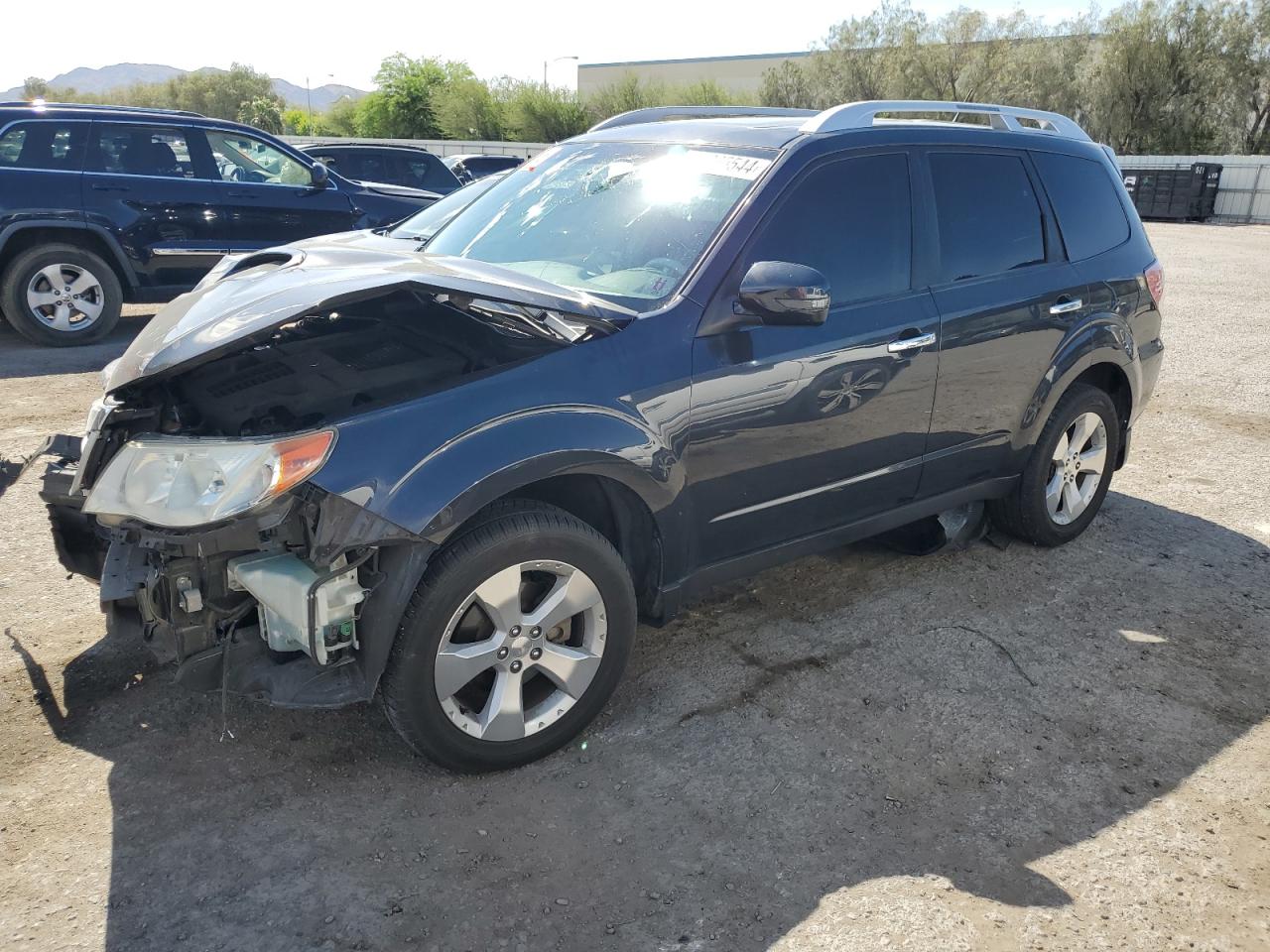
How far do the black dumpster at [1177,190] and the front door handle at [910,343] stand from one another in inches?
1142

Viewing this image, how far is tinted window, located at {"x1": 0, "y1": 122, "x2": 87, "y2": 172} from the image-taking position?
845cm

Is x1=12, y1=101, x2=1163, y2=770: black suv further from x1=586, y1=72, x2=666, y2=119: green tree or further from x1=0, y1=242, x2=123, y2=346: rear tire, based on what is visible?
x1=586, y1=72, x2=666, y2=119: green tree

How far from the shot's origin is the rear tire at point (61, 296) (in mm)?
8555

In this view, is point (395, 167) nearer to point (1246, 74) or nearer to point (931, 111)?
point (931, 111)

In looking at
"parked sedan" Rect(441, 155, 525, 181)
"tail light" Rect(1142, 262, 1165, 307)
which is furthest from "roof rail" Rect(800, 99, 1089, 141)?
"parked sedan" Rect(441, 155, 525, 181)

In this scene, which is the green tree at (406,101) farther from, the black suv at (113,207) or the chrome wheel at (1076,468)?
the chrome wheel at (1076,468)

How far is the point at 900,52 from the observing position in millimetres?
50844

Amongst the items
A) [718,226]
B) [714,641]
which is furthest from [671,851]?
[718,226]

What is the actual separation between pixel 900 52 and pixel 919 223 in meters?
52.7

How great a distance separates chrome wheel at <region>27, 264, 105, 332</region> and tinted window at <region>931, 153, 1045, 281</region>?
7.63 m

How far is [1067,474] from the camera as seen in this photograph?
490cm

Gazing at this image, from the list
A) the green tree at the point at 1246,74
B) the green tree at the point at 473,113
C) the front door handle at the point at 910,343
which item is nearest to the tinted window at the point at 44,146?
the front door handle at the point at 910,343

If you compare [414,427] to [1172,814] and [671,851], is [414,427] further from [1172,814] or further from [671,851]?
[1172,814]

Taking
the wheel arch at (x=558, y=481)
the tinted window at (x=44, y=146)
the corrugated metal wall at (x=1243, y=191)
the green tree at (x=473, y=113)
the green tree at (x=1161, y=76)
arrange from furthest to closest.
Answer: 1. the green tree at (x=473, y=113)
2. the green tree at (x=1161, y=76)
3. the corrugated metal wall at (x=1243, y=191)
4. the tinted window at (x=44, y=146)
5. the wheel arch at (x=558, y=481)
